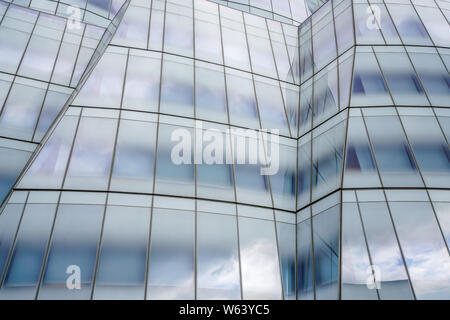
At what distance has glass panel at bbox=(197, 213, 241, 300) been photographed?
1337 centimetres

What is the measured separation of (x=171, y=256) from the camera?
13688 mm

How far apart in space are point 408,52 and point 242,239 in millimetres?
12807

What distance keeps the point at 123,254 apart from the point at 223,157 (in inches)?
235

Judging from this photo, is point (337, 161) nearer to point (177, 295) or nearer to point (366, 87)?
point (366, 87)

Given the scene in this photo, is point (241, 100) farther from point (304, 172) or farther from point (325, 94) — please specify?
point (304, 172)

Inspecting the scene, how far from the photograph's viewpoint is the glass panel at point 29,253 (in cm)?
1204

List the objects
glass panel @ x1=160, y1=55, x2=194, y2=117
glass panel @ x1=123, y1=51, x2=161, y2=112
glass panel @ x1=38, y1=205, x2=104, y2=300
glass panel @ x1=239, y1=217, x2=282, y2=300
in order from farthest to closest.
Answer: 1. glass panel @ x1=160, y1=55, x2=194, y2=117
2. glass panel @ x1=123, y1=51, x2=161, y2=112
3. glass panel @ x1=239, y1=217, x2=282, y2=300
4. glass panel @ x1=38, y1=205, x2=104, y2=300

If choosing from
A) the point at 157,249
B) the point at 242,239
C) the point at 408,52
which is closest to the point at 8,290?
the point at 157,249

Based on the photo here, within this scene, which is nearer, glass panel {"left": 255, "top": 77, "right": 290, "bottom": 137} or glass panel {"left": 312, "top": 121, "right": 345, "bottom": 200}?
glass panel {"left": 312, "top": 121, "right": 345, "bottom": 200}

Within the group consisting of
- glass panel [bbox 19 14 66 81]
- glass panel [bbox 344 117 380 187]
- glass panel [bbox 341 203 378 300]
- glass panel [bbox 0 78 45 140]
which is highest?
glass panel [bbox 19 14 66 81]

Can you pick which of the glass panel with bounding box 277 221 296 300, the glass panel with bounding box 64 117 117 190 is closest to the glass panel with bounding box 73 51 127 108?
the glass panel with bounding box 64 117 117 190

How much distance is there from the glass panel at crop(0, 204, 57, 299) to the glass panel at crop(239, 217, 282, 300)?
22.2 ft

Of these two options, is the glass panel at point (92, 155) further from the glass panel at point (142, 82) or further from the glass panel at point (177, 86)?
the glass panel at point (177, 86)

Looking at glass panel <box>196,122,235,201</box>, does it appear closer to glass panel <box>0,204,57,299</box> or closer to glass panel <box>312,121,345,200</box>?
glass panel <box>312,121,345,200</box>
